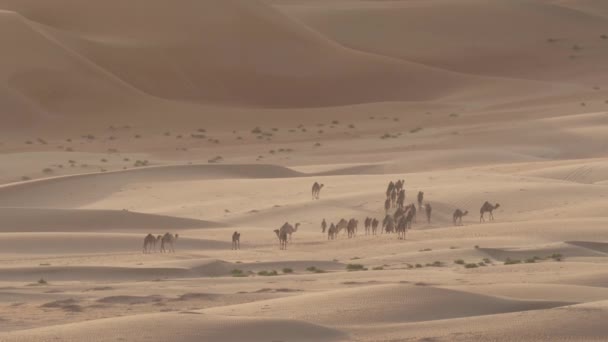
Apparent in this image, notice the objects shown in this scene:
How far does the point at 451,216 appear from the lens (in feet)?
87.9

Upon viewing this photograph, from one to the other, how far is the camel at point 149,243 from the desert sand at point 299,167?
20 centimetres

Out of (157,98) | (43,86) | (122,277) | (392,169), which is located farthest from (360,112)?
(122,277)

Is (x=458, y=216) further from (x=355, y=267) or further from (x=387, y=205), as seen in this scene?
(x=355, y=267)

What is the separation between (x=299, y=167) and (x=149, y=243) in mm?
14642

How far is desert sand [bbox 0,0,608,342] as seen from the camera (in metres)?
15.3

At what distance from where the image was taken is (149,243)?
2277 centimetres

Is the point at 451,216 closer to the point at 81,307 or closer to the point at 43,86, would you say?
the point at 81,307

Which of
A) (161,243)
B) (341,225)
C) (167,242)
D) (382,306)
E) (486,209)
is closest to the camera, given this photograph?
(382,306)

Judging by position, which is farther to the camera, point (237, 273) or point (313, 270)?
point (313, 270)

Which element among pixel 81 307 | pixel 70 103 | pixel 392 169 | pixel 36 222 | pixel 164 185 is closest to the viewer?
pixel 81 307

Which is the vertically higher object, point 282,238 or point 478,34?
point 478,34

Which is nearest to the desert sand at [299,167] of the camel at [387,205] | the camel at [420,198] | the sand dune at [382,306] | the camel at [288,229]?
the sand dune at [382,306]

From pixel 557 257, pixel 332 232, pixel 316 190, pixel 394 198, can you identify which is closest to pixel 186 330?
pixel 557 257

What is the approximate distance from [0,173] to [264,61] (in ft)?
100
